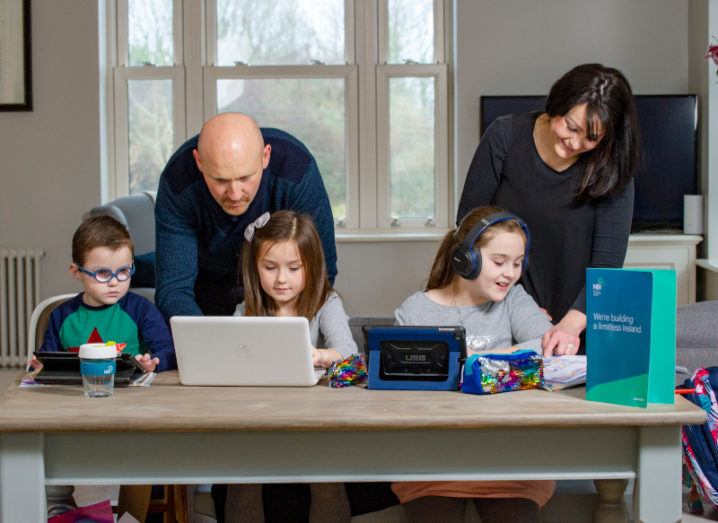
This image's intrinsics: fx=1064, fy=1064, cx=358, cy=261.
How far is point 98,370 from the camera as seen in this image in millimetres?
2045

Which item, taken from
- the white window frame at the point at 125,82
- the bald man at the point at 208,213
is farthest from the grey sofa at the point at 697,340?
the white window frame at the point at 125,82

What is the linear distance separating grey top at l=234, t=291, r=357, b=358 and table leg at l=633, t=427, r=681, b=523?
769 mm

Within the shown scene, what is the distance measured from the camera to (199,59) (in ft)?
20.2

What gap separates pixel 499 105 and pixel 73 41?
7.91 ft

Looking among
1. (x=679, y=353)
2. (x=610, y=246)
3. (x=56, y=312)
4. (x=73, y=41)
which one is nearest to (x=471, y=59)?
(x=73, y=41)

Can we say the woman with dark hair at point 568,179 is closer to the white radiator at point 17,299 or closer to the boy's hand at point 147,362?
the boy's hand at point 147,362

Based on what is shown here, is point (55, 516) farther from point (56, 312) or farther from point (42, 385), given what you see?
point (56, 312)

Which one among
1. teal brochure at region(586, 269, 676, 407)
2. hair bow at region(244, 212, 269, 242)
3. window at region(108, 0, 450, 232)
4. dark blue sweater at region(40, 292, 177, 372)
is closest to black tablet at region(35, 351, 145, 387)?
dark blue sweater at region(40, 292, 177, 372)

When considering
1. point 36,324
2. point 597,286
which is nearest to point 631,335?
point 597,286

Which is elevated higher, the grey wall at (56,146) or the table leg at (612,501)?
the grey wall at (56,146)

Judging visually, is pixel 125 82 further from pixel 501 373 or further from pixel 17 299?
pixel 501 373

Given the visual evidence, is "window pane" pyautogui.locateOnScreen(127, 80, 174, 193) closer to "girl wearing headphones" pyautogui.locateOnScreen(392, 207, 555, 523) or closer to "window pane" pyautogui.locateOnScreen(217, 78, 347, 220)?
"window pane" pyautogui.locateOnScreen(217, 78, 347, 220)

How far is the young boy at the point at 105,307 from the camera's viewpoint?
8.19ft

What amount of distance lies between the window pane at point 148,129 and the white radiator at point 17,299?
2.48 ft
